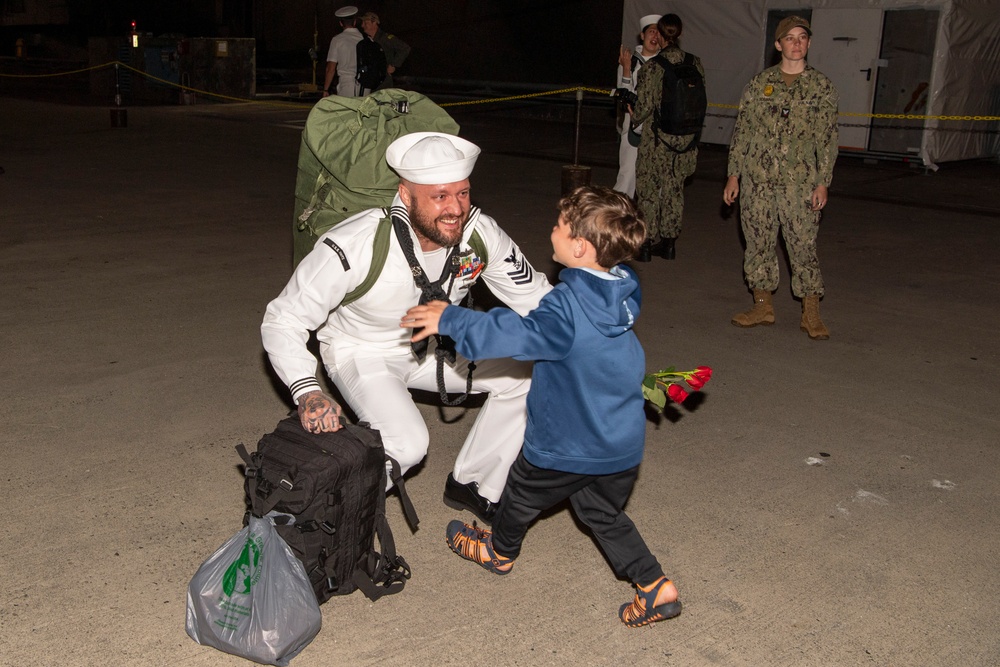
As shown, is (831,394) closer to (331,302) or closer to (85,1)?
(331,302)

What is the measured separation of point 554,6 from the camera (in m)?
23.4

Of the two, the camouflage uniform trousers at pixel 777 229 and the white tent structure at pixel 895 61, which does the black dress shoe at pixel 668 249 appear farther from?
the white tent structure at pixel 895 61

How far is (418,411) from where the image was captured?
367cm

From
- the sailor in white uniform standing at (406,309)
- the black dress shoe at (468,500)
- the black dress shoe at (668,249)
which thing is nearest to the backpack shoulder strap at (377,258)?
the sailor in white uniform standing at (406,309)

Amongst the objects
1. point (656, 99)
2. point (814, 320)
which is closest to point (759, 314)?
point (814, 320)

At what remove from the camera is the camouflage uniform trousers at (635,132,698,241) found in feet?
24.8

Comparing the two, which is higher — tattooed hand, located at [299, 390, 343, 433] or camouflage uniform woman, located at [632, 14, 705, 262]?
camouflage uniform woman, located at [632, 14, 705, 262]

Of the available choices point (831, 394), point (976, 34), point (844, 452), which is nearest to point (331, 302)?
point (844, 452)

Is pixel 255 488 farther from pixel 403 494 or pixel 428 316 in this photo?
pixel 428 316

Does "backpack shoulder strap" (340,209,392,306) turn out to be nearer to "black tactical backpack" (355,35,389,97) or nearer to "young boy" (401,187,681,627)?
"young boy" (401,187,681,627)

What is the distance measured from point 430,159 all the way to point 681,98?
170 inches

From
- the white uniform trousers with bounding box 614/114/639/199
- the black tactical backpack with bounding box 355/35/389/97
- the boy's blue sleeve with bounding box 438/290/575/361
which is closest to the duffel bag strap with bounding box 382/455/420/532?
the boy's blue sleeve with bounding box 438/290/575/361

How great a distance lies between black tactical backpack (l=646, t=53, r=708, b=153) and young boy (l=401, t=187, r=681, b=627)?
14.9 feet

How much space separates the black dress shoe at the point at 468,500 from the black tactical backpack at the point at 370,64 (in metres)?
7.62
